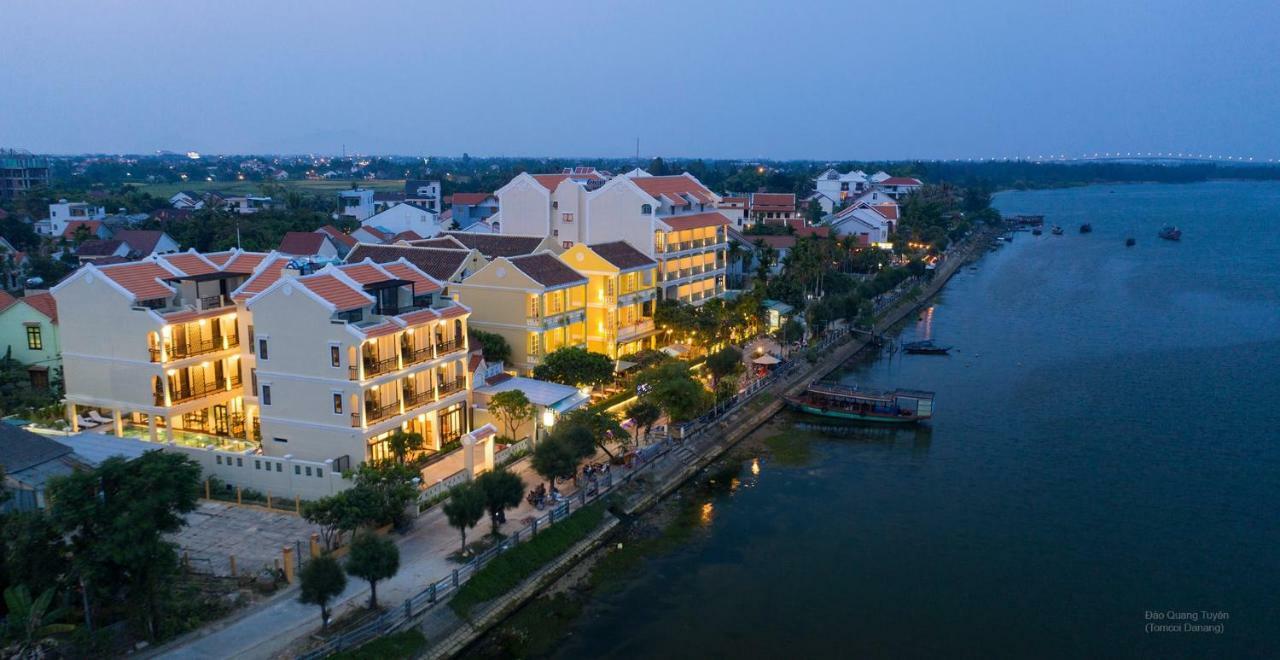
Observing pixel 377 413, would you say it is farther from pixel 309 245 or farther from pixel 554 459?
pixel 309 245

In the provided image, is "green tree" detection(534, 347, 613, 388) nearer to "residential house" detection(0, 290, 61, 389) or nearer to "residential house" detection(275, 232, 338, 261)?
"residential house" detection(0, 290, 61, 389)

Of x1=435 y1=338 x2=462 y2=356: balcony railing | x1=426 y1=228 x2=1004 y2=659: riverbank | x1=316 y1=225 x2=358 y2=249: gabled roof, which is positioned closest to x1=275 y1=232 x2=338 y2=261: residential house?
x1=316 y1=225 x2=358 y2=249: gabled roof

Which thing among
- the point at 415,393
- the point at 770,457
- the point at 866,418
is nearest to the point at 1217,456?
the point at 866,418

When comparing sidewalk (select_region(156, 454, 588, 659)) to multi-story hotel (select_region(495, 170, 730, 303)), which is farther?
multi-story hotel (select_region(495, 170, 730, 303))

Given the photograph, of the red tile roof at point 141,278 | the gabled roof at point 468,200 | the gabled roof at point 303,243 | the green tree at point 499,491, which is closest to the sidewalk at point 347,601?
the green tree at point 499,491

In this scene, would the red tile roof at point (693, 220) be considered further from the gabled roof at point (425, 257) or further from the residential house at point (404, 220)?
the residential house at point (404, 220)

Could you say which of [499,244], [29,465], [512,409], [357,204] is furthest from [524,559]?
[357,204]

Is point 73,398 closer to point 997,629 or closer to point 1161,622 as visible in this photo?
point 997,629
